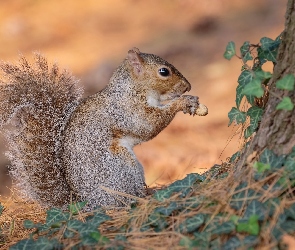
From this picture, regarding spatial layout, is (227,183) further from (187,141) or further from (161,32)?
(161,32)

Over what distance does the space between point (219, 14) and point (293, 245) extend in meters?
6.61

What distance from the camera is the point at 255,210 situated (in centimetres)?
202

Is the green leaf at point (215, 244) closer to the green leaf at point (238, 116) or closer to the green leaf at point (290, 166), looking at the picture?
the green leaf at point (290, 166)

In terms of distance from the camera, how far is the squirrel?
2965 mm

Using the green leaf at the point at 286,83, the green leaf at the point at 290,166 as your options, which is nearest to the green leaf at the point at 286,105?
the green leaf at the point at 286,83

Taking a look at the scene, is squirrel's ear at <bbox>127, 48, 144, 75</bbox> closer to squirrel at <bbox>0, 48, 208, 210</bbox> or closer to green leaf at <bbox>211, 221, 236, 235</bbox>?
squirrel at <bbox>0, 48, 208, 210</bbox>

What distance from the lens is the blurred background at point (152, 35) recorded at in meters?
6.33

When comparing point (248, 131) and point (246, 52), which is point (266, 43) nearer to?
point (246, 52)

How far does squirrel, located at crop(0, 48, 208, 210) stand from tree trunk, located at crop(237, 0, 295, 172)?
0.80 m

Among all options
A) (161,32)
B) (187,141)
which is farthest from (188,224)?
(161,32)

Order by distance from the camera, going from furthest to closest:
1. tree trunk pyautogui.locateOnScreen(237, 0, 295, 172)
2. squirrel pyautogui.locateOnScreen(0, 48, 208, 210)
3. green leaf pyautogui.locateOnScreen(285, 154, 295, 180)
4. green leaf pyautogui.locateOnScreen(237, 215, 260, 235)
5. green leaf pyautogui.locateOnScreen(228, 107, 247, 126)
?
squirrel pyautogui.locateOnScreen(0, 48, 208, 210) → green leaf pyautogui.locateOnScreen(228, 107, 247, 126) → tree trunk pyautogui.locateOnScreen(237, 0, 295, 172) → green leaf pyautogui.locateOnScreen(285, 154, 295, 180) → green leaf pyautogui.locateOnScreen(237, 215, 260, 235)

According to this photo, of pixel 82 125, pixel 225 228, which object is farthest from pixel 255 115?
pixel 82 125

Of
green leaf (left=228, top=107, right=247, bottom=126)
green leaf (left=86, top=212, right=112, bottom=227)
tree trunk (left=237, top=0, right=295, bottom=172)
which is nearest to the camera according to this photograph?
tree trunk (left=237, top=0, right=295, bottom=172)

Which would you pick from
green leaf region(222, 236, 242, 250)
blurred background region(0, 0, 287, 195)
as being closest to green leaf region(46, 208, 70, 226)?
green leaf region(222, 236, 242, 250)
